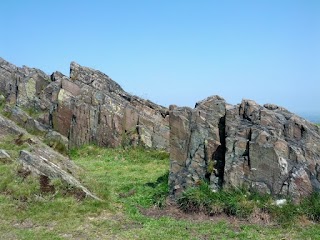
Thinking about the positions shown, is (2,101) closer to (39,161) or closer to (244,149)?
(39,161)

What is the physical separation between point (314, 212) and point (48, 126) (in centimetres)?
2614

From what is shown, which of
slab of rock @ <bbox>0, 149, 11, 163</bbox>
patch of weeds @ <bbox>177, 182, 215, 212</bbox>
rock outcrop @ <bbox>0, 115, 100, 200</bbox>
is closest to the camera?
patch of weeds @ <bbox>177, 182, 215, 212</bbox>

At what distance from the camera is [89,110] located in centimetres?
3594

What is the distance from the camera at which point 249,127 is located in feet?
65.0

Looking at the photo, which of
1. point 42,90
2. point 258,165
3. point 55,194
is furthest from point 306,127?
point 42,90

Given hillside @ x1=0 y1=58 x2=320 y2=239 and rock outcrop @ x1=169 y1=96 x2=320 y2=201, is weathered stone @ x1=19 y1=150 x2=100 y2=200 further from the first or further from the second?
rock outcrop @ x1=169 y1=96 x2=320 y2=201

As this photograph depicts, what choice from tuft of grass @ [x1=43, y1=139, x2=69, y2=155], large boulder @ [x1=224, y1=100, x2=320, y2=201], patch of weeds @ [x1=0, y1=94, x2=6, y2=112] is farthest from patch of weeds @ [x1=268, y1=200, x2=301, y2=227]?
patch of weeds @ [x1=0, y1=94, x2=6, y2=112]

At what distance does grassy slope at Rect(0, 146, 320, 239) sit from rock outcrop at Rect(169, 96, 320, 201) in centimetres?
201

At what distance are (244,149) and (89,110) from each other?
19491 millimetres

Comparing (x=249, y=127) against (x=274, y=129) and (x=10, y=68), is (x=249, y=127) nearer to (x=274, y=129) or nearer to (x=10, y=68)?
(x=274, y=129)

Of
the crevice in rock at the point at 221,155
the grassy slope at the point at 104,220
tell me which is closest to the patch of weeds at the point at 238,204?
the grassy slope at the point at 104,220

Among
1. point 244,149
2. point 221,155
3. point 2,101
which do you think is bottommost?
point 221,155

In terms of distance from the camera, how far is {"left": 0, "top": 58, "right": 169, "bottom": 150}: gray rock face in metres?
35.5

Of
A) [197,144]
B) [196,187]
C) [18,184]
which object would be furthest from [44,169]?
[197,144]
